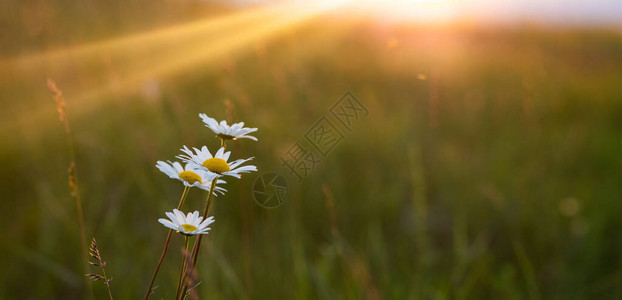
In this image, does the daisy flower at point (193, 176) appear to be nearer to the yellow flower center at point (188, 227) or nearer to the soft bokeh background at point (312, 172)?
the yellow flower center at point (188, 227)

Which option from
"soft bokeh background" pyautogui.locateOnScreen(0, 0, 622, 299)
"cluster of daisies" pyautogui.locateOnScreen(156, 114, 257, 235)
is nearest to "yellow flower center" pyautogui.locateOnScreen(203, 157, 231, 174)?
"cluster of daisies" pyautogui.locateOnScreen(156, 114, 257, 235)

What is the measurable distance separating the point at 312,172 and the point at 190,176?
1400mm

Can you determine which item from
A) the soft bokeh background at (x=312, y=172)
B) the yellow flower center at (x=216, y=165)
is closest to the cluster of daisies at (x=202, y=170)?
the yellow flower center at (x=216, y=165)

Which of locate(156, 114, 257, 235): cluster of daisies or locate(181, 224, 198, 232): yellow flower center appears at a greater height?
locate(156, 114, 257, 235): cluster of daisies

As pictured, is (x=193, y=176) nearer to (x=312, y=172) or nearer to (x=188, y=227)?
(x=188, y=227)

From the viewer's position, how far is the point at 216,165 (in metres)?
0.57

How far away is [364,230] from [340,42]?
2869 millimetres

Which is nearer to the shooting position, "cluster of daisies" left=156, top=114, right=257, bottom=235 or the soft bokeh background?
"cluster of daisies" left=156, top=114, right=257, bottom=235

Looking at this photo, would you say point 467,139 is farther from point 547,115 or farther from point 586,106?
point 586,106

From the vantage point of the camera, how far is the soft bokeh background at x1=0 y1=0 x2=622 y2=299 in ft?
4.56

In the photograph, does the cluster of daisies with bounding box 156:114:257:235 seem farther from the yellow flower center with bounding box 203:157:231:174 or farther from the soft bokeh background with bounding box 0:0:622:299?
the soft bokeh background with bounding box 0:0:622:299

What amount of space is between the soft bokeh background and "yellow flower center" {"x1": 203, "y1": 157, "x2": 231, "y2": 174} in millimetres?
306

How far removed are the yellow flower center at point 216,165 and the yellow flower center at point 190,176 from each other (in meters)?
0.04

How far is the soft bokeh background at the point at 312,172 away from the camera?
139 centimetres
